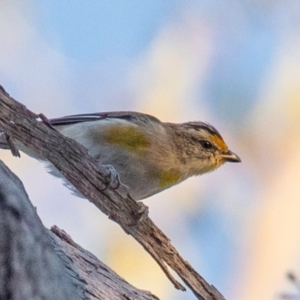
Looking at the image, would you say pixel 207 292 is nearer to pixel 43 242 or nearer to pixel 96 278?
pixel 96 278

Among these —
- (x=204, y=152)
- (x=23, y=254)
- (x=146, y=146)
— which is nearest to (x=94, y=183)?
(x=23, y=254)

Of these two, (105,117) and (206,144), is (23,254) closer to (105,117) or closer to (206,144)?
(105,117)

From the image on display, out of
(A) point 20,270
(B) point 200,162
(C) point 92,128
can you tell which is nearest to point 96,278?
(A) point 20,270

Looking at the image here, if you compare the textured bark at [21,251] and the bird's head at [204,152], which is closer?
the textured bark at [21,251]

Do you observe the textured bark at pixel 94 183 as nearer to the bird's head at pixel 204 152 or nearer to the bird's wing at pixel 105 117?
the bird's wing at pixel 105 117

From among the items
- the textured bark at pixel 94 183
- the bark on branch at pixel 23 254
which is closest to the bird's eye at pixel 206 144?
the textured bark at pixel 94 183

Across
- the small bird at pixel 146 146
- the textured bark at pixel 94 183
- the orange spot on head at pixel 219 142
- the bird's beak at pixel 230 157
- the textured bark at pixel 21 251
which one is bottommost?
the textured bark at pixel 21 251

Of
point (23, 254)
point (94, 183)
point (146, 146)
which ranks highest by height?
point (146, 146)
